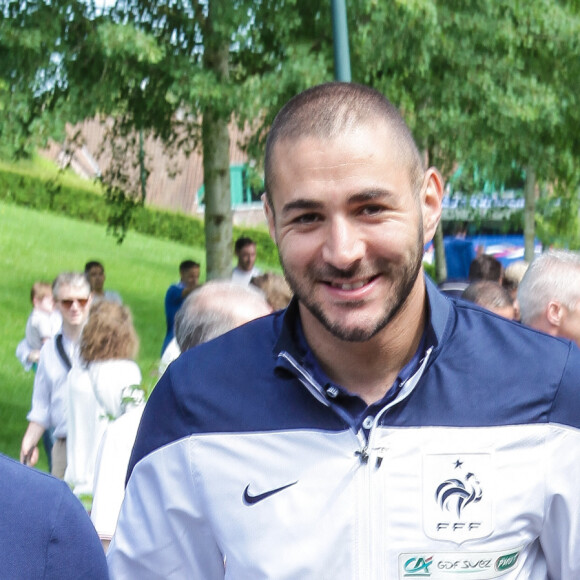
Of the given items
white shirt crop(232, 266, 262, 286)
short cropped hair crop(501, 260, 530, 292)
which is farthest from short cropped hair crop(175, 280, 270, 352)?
white shirt crop(232, 266, 262, 286)

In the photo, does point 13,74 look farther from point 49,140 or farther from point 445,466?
point 445,466

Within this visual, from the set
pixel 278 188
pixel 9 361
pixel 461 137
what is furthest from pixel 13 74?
A: pixel 9 361

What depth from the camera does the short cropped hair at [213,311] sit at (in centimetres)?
418

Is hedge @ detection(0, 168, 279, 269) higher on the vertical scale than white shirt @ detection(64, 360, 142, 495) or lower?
higher

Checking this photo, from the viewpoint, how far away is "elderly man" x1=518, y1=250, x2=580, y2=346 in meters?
4.81

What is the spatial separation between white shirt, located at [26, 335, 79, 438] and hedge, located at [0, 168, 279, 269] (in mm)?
33814

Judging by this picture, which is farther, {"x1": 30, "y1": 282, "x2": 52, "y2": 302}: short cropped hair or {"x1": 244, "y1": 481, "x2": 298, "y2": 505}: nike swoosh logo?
{"x1": 30, "y1": 282, "x2": 52, "y2": 302}: short cropped hair

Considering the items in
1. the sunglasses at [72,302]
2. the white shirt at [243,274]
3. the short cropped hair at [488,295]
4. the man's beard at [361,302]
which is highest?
the man's beard at [361,302]

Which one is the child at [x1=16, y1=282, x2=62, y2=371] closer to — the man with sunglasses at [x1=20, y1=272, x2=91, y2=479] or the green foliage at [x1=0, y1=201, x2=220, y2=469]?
the green foliage at [x1=0, y1=201, x2=220, y2=469]

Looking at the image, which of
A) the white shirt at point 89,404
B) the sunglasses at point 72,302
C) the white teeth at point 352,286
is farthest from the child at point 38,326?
the white teeth at point 352,286

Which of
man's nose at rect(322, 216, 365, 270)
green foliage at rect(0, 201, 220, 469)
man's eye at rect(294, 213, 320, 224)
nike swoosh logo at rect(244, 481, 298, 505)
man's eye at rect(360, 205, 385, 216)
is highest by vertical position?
man's eye at rect(360, 205, 385, 216)

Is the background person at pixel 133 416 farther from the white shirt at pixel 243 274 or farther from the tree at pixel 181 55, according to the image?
the white shirt at pixel 243 274

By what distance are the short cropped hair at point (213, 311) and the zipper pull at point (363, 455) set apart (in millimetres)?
1984

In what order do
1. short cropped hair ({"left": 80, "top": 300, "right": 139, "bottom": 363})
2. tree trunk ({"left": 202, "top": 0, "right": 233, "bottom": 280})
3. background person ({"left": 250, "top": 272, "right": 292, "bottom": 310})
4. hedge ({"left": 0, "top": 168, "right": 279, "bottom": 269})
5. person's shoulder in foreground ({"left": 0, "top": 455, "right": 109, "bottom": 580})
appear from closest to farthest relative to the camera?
1. person's shoulder in foreground ({"left": 0, "top": 455, "right": 109, "bottom": 580})
2. short cropped hair ({"left": 80, "top": 300, "right": 139, "bottom": 363})
3. background person ({"left": 250, "top": 272, "right": 292, "bottom": 310})
4. tree trunk ({"left": 202, "top": 0, "right": 233, "bottom": 280})
5. hedge ({"left": 0, "top": 168, "right": 279, "bottom": 269})
